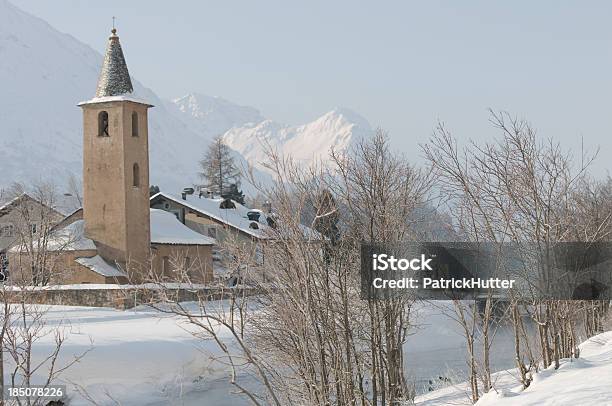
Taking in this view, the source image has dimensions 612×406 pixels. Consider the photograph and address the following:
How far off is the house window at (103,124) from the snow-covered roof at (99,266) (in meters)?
5.75

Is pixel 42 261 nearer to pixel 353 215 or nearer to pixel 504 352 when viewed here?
pixel 504 352

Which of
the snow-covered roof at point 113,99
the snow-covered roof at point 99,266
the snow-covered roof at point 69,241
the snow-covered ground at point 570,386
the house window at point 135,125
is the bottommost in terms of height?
the snow-covered ground at point 570,386

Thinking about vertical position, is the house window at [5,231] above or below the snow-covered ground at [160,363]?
above

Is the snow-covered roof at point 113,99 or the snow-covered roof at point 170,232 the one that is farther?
the snow-covered roof at point 170,232

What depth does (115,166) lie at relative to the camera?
42688 mm

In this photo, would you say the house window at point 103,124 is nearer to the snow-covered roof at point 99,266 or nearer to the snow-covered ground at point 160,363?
the snow-covered roof at point 99,266

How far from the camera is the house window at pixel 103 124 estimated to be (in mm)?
42625

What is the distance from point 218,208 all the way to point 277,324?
3928 cm

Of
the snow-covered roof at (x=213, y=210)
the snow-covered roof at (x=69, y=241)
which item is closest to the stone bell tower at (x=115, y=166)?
the snow-covered roof at (x=69, y=241)

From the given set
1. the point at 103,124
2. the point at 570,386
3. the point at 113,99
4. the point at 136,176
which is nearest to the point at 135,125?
the point at 103,124

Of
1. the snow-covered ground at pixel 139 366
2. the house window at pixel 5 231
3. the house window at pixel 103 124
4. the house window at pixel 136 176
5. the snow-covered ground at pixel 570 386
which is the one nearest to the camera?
the snow-covered ground at pixel 570 386

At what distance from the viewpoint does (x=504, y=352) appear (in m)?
28.1

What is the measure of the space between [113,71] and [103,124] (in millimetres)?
2532

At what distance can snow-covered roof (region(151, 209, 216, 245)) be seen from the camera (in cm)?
4533
